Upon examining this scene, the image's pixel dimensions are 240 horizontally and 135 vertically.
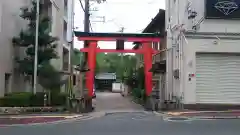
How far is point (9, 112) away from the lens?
76.8ft

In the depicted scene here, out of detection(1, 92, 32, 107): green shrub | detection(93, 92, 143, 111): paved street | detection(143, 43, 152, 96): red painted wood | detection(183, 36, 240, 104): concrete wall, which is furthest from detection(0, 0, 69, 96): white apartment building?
detection(183, 36, 240, 104): concrete wall

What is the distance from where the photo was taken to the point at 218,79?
86.6 feet

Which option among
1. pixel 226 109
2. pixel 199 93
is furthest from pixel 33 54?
pixel 226 109

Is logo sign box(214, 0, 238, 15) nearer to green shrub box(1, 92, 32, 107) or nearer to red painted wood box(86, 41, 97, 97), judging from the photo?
red painted wood box(86, 41, 97, 97)

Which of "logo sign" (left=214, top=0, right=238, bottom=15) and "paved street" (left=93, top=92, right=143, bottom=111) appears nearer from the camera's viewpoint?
"logo sign" (left=214, top=0, right=238, bottom=15)

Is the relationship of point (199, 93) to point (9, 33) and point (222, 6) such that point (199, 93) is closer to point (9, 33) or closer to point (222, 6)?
point (222, 6)

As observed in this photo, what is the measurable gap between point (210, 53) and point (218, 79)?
1711 mm

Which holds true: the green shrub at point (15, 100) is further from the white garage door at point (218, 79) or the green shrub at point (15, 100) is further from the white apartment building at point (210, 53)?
the white garage door at point (218, 79)

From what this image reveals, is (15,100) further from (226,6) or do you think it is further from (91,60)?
(226,6)

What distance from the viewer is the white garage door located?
26359 millimetres

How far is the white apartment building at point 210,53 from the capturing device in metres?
26.0

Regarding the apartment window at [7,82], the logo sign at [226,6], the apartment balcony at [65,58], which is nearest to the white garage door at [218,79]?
the logo sign at [226,6]

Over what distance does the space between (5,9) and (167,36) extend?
479 inches

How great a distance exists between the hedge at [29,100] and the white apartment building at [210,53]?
764 cm
